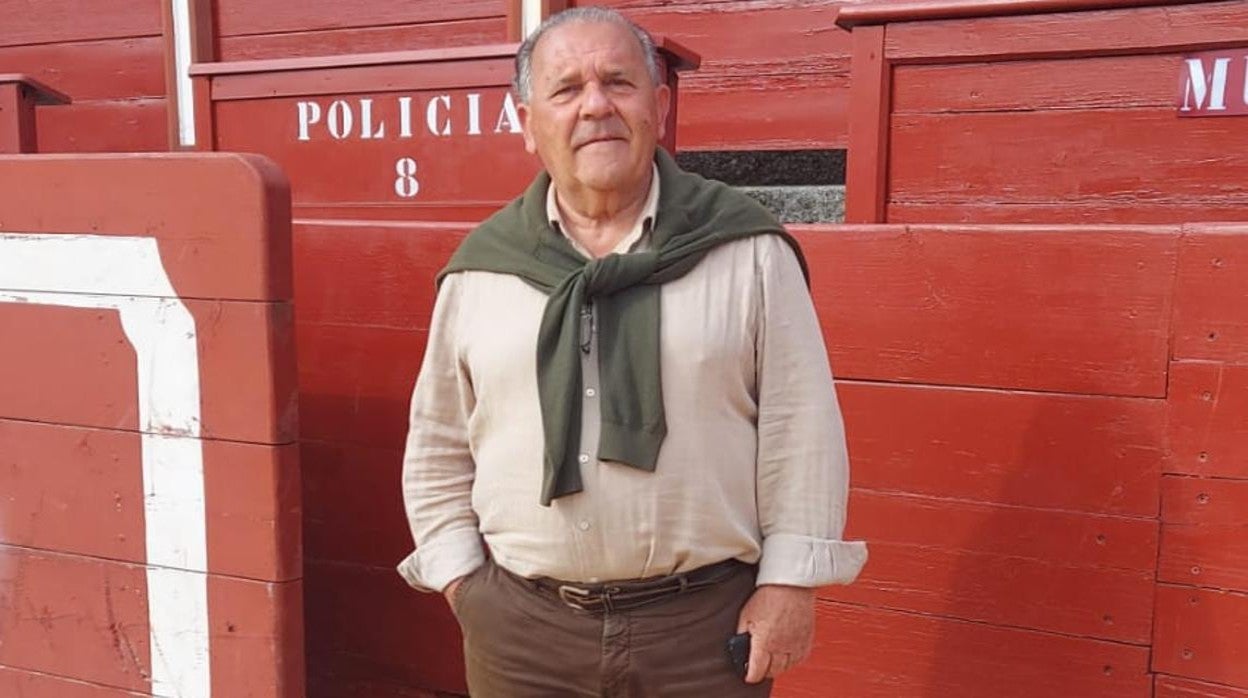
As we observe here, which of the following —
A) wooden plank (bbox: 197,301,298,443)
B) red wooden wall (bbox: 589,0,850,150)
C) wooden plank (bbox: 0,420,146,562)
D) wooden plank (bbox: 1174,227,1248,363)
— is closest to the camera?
wooden plank (bbox: 1174,227,1248,363)

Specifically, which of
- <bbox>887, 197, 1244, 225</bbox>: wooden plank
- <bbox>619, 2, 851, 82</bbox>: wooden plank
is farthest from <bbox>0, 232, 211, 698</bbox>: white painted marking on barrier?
<bbox>619, 2, 851, 82</bbox>: wooden plank

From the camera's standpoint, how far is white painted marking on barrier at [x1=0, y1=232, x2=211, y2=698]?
1990 mm

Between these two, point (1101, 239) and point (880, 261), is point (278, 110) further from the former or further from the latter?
point (1101, 239)

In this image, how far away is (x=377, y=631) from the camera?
7.97 ft

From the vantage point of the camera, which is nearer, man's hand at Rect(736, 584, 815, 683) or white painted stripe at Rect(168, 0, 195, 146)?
man's hand at Rect(736, 584, 815, 683)

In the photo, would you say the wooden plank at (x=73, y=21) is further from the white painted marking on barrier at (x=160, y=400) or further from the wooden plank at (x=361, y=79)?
the white painted marking on barrier at (x=160, y=400)

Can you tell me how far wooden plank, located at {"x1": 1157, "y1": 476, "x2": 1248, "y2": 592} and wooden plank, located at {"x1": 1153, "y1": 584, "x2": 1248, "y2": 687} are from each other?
0.08 feet

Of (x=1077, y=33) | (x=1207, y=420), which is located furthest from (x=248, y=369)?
(x=1077, y=33)

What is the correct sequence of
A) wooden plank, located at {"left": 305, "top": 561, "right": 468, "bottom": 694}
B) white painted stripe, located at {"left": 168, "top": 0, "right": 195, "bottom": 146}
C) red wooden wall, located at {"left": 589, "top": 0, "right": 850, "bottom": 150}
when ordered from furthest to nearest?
white painted stripe, located at {"left": 168, "top": 0, "right": 195, "bottom": 146}
red wooden wall, located at {"left": 589, "top": 0, "right": 850, "bottom": 150}
wooden plank, located at {"left": 305, "top": 561, "right": 468, "bottom": 694}

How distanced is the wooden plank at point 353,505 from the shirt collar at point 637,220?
1019mm

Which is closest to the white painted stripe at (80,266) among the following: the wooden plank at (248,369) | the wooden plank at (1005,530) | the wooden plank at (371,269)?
the wooden plank at (248,369)

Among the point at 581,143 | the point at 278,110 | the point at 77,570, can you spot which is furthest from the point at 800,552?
the point at 278,110

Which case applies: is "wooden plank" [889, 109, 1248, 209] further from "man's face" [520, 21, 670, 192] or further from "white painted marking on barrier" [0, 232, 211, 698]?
"white painted marking on barrier" [0, 232, 211, 698]

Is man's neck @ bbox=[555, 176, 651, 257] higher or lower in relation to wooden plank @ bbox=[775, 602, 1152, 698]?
higher
